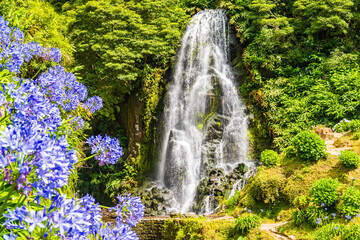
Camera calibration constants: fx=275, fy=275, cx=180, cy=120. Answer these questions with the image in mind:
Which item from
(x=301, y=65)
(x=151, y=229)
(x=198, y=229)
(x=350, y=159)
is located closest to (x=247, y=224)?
(x=198, y=229)

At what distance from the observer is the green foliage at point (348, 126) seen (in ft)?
25.0

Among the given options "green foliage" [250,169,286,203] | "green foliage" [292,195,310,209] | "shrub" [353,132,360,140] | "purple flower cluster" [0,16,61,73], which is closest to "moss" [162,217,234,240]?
"green foliage" [250,169,286,203]

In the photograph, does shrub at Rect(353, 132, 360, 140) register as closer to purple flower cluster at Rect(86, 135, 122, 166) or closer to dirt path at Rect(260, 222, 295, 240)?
dirt path at Rect(260, 222, 295, 240)

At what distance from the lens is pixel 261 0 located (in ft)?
39.3

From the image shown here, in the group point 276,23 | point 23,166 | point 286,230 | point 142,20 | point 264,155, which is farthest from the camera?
point 142,20

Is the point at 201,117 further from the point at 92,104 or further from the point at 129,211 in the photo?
the point at 129,211

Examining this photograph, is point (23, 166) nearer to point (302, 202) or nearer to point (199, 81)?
point (302, 202)

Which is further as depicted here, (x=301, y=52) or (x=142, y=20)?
(x=142, y=20)

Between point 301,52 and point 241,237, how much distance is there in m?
8.81

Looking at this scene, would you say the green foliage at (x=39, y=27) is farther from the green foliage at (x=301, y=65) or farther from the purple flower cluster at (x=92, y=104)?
the green foliage at (x=301, y=65)

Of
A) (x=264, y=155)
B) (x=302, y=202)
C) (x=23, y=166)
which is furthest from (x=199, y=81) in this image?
(x=23, y=166)

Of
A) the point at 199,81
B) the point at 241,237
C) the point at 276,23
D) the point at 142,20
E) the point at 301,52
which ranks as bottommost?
the point at 241,237

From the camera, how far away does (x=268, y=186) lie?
6555 mm

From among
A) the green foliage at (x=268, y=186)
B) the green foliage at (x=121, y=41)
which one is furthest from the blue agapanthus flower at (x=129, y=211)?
the green foliage at (x=121, y=41)
